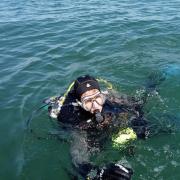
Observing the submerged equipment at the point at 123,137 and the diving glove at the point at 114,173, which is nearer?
the diving glove at the point at 114,173

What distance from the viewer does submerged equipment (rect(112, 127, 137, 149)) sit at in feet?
19.2

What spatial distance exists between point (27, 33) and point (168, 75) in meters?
5.53

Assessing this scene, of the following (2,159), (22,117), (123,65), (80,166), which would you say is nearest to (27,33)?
(123,65)

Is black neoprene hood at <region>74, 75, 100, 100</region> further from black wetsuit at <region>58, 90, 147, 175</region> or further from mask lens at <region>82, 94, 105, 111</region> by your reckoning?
black wetsuit at <region>58, 90, 147, 175</region>

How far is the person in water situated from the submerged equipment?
0.12m

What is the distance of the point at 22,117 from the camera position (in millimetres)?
7406

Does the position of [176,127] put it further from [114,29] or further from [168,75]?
[114,29]

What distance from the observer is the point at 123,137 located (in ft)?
19.2

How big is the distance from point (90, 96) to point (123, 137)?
32.6 inches

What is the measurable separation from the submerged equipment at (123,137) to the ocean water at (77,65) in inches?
6.7

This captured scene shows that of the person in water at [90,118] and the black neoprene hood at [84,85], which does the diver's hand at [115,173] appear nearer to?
the person in water at [90,118]

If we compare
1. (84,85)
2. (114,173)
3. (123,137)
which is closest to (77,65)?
(84,85)

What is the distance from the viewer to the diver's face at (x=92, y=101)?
19.4 ft

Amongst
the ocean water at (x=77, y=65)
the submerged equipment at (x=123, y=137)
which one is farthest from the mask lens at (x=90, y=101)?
the ocean water at (x=77, y=65)
